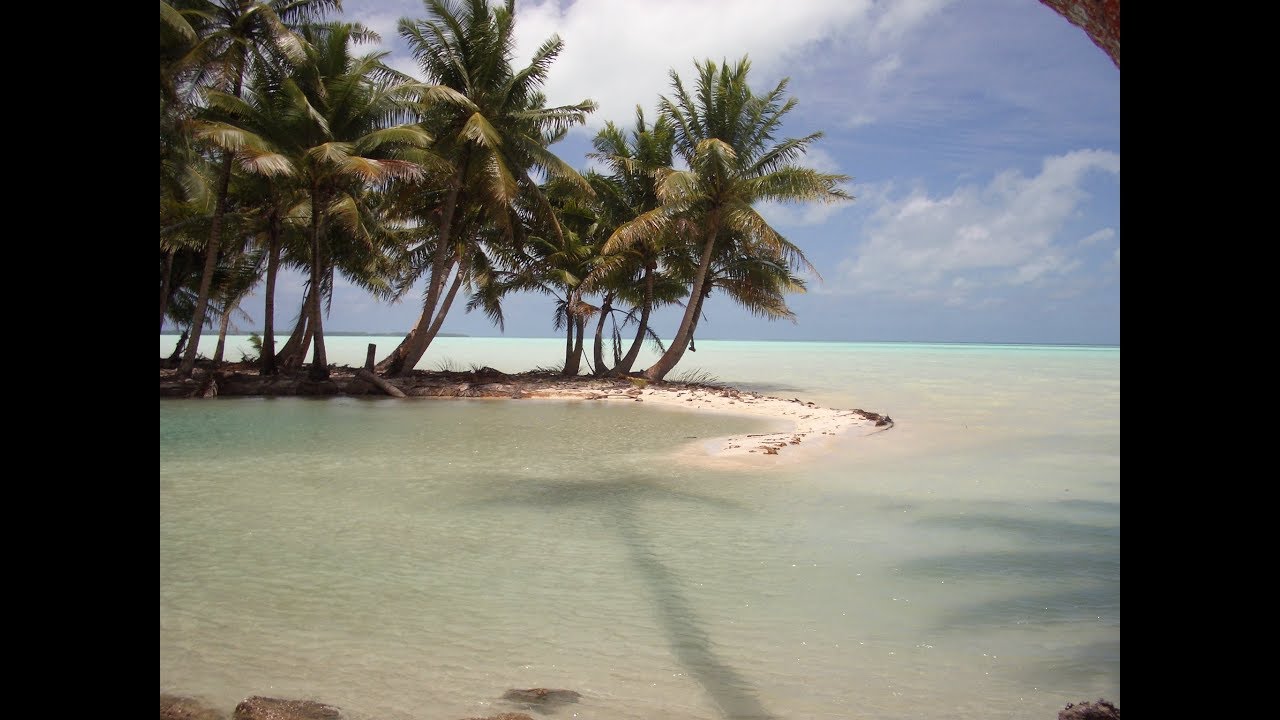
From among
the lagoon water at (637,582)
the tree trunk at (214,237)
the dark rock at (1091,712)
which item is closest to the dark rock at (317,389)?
the tree trunk at (214,237)

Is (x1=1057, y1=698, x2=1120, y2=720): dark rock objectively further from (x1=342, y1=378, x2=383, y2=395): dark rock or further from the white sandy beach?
(x1=342, y1=378, x2=383, y2=395): dark rock

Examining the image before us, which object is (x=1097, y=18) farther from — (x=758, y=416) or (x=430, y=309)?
(x=430, y=309)

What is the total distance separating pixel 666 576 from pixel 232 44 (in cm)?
1740

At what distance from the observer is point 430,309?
20.1 m

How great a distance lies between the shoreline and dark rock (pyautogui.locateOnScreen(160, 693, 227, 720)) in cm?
863

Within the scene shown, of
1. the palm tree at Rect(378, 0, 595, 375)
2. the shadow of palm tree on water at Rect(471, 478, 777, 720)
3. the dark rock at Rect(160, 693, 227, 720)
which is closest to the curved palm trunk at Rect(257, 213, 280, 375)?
the palm tree at Rect(378, 0, 595, 375)

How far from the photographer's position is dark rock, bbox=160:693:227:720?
8.68 ft

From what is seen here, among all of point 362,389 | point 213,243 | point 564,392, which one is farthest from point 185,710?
point 213,243

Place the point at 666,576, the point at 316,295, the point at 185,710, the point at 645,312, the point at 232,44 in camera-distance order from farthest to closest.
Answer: the point at 645,312
the point at 316,295
the point at 232,44
the point at 666,576
the point at 185,710

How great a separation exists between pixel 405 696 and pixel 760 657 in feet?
4.95

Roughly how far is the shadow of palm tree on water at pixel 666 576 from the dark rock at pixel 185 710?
1809 mm

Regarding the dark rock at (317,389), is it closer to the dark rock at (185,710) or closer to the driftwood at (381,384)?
the driftwood at (381,384)
